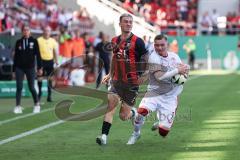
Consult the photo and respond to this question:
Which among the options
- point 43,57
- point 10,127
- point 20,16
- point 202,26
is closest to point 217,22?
point 202,26

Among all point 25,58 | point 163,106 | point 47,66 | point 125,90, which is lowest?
point 163,106

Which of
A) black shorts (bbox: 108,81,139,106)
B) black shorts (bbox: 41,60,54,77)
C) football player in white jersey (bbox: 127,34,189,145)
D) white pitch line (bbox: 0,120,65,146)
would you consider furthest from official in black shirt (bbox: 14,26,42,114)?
football player in white jersey (bbox: 127,34,189,145)

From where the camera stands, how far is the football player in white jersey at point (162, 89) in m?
11.1

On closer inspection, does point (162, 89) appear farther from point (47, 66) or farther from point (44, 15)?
point (44, 15)

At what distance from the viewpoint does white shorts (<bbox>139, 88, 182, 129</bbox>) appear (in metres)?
11.3

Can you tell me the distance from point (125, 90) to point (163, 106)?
27.3 inches

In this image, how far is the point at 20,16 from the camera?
1225 inches

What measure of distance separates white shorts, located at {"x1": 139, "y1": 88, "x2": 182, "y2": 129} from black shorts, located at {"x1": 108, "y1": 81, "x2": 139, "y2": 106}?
1.14ft

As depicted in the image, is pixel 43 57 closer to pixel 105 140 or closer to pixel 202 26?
pixel 105 140

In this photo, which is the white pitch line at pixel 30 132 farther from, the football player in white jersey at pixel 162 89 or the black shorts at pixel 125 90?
the football player in white jersey at pixel 162 89

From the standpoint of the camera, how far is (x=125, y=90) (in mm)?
11625

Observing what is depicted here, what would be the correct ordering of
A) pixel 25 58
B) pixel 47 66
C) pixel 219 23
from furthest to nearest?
pixel 219 23, pixel 47 66, pixel 25 58

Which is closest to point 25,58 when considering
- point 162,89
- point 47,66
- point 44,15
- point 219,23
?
point 47,66

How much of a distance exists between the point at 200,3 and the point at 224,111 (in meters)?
31.0
